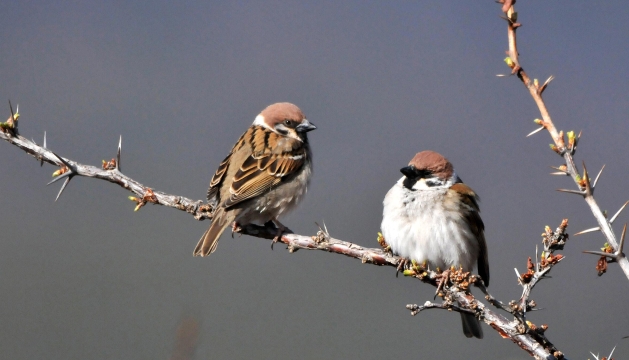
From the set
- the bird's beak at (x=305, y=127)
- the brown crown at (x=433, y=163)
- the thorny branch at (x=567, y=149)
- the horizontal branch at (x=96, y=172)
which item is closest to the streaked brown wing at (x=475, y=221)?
the brown crown at (x=433, y=163)

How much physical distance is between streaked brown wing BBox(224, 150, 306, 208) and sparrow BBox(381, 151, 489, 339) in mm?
717

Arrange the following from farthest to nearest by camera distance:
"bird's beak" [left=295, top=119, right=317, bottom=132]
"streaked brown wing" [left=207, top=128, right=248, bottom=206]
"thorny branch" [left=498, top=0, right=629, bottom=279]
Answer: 1. "bird's beak" [left=295, top=119, right=317, bottom=132]
2. "streaked brown wing" [left=207, top=128, right=248, bottom=206]
3. "thorny branch" [left=498, top=0, right=629, bottom=279]

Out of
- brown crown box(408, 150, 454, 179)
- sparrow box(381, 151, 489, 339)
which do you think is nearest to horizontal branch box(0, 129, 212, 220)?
sparrow box(381, 151, 489, 339)

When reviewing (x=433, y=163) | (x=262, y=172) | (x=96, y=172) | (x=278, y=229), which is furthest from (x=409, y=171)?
(x=96, y=172)

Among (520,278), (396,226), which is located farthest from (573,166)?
(396,226)

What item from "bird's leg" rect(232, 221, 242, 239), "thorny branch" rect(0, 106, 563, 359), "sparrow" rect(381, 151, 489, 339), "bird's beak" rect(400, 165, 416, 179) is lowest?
"thorny branch" rect(0, 106, 563, 359)

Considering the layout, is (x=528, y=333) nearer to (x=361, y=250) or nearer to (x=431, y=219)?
(x=361, y=250)

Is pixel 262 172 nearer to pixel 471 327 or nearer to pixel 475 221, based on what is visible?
pixel 475 221

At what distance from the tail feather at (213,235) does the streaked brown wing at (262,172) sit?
19 centimetres

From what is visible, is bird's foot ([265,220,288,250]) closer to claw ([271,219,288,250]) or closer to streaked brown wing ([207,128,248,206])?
claw ([271,219,288,250])

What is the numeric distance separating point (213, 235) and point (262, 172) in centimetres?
66

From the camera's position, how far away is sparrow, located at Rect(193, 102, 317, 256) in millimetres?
3871

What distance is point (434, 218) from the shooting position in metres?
3.73

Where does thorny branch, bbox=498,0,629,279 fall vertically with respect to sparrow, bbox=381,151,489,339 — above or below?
below
